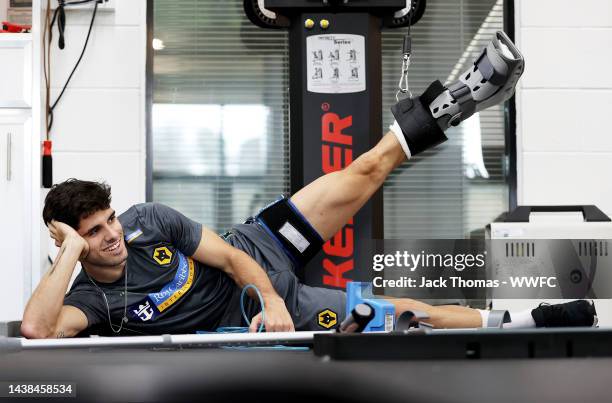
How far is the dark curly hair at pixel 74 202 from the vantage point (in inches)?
85.1

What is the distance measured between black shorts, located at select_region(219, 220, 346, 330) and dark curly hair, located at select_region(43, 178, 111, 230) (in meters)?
0.49

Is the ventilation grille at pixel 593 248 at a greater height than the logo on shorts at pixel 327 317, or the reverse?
the ventilation grille at pixel 593 248

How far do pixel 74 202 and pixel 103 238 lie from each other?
0.12 meters

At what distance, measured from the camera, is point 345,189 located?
261cm

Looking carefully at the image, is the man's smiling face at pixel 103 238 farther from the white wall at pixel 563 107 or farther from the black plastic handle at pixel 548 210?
the white wall at pixel 563 107

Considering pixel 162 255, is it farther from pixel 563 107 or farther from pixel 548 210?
pixel 563 107

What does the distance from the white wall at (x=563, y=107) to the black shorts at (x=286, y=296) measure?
1.48 meters

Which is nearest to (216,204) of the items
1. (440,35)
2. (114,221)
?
(440,35)

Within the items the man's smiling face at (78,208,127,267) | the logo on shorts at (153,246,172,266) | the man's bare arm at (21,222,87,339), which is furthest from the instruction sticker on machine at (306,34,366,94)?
the man's bare arm at (21,222,87,339)

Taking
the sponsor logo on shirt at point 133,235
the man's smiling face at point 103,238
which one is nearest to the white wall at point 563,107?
the sponsor logo on shirt at point 133,235

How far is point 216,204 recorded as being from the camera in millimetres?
3701

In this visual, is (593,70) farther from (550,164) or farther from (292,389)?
(292,389)

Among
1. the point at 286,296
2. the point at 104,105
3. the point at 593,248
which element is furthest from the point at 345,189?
the point at 104,105

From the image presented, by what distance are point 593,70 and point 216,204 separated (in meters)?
1.77
